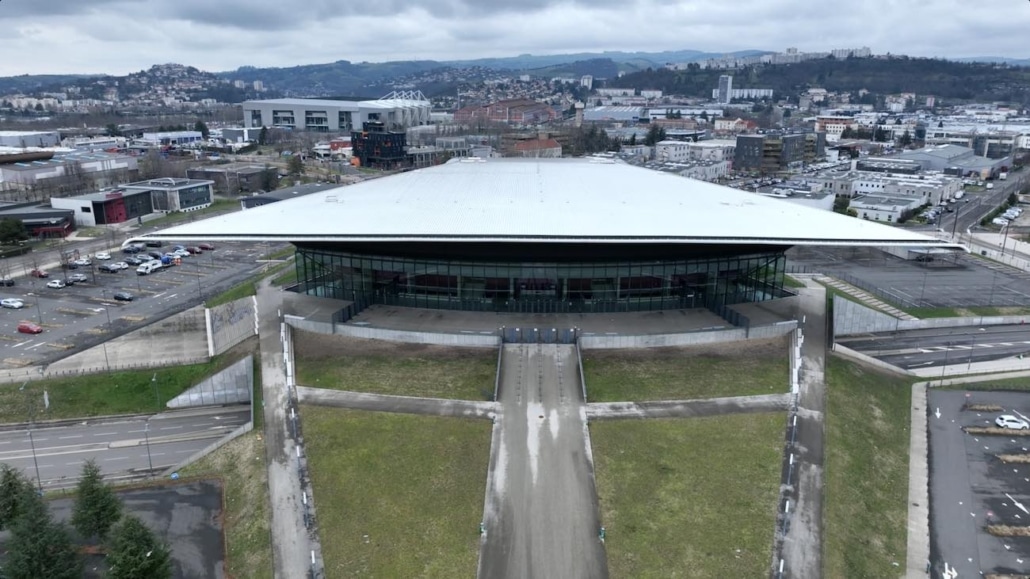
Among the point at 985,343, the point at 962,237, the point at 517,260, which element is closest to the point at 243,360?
the point at 517,260

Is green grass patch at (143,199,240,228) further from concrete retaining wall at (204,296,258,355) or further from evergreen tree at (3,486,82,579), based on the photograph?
evergreen tree at (3,486,82,579)

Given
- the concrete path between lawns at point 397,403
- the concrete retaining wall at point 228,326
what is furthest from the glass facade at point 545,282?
the concrete path between lawns at point 397,403

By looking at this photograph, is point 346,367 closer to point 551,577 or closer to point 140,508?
point 140,508

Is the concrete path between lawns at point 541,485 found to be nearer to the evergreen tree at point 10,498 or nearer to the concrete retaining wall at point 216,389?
the concrete retaining wall at point 216,389

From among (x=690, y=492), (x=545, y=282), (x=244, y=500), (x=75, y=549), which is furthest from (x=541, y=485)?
(x=545, y=282)

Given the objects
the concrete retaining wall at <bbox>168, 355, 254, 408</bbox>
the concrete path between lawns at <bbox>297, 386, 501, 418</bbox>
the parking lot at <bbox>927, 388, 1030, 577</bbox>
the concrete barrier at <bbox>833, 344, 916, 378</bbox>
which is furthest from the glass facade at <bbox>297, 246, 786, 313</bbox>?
Answer: the parking lot at <bbox>927, 388, 1030, 577</bbox>

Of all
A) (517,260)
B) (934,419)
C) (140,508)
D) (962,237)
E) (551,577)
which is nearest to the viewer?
(551,577)
